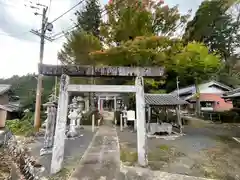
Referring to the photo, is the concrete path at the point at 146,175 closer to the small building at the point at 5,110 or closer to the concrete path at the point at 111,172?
the concrete path at the point at 111,172

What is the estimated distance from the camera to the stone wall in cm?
412

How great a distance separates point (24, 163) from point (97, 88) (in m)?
3.15

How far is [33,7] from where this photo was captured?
10.5m

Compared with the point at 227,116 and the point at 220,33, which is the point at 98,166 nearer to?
the point at 227,116

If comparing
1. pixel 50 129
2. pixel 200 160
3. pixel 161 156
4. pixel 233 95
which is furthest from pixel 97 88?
pixel 233 95

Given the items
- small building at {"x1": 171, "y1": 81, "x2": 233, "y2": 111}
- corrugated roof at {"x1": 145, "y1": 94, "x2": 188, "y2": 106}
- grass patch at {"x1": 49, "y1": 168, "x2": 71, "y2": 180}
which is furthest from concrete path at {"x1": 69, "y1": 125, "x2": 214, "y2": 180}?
small building at {"x1": 171, "y1": 81, "x2": 233, "y2": 111}

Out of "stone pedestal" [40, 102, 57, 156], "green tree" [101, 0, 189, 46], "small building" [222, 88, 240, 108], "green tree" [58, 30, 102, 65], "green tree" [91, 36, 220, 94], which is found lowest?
"stone pedestal" [40, 102, 57, 156]

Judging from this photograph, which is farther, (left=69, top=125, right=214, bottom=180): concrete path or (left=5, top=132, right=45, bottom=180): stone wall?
(left=5, top=132, right=45, bottom=180): stone wall

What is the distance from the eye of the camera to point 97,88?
4.53 m

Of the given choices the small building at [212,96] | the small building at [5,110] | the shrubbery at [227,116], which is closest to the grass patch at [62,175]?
the small building at [5,110]

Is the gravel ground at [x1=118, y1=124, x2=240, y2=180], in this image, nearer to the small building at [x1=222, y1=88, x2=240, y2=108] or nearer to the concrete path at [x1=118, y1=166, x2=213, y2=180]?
the concrete path at [x1=118, y1=166, x2=213, y2=180]

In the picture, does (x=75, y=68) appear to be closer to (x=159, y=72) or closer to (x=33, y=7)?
(x=159, y=72)

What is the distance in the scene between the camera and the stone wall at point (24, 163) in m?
4.12

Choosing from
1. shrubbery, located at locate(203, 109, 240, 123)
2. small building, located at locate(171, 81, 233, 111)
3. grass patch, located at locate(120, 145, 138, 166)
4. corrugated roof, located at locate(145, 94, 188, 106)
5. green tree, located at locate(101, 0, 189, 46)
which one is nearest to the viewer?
grass patch, located at locate(120, 145, 138, 166)
